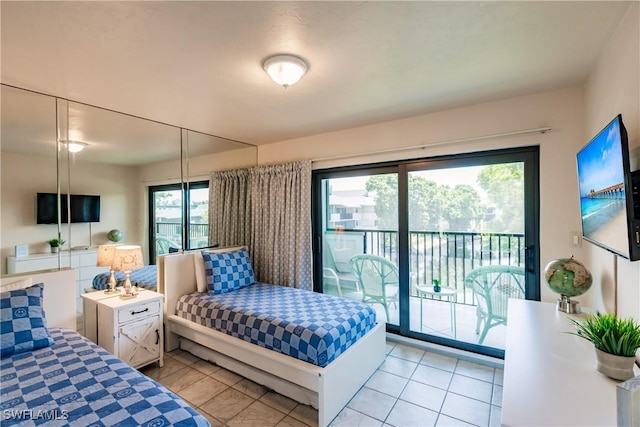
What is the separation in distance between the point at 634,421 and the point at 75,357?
2.61 m

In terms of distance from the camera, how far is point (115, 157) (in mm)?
3002

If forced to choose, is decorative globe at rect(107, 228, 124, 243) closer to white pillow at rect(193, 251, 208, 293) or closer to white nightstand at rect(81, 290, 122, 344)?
white nightstand at rect(81, 290, 122, 344)

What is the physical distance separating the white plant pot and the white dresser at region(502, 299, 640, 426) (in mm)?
28

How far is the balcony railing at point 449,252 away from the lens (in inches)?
108

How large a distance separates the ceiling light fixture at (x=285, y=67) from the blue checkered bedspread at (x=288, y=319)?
71.1 inches

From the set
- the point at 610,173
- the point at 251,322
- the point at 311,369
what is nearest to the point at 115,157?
the point at 251,322

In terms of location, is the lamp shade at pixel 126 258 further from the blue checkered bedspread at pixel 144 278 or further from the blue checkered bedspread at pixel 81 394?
the blue checkered bedspread at pixel 81 394

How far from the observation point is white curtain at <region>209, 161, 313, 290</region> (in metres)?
3.69

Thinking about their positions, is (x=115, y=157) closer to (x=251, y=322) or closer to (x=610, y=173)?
(x=251, y=322)

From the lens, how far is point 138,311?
2.63 metres

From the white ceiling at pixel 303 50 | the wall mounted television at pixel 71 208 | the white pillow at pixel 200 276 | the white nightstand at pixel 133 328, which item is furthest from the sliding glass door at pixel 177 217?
the white ceiling at pixel 303 50

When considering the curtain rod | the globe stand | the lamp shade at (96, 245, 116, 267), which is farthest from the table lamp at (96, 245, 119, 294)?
the globe stand

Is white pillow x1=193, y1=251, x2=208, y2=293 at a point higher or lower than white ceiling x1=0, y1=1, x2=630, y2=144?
lower

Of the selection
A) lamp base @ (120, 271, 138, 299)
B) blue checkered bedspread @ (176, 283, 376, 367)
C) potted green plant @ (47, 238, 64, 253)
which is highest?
potted green plant @ (47, 238, 64, 253)
